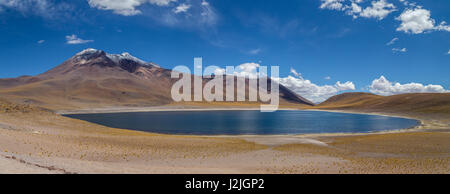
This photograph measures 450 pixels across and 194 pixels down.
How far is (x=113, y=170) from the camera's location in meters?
12.8

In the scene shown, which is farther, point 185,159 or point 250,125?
point 250,125

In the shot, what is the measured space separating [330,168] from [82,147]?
20385 millimetres

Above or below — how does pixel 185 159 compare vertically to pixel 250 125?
below

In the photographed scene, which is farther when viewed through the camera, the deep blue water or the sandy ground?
the deep blue water

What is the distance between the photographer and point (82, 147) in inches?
863

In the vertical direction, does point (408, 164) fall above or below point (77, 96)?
below

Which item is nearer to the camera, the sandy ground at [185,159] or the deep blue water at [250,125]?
the sandy ground at [185,159]
